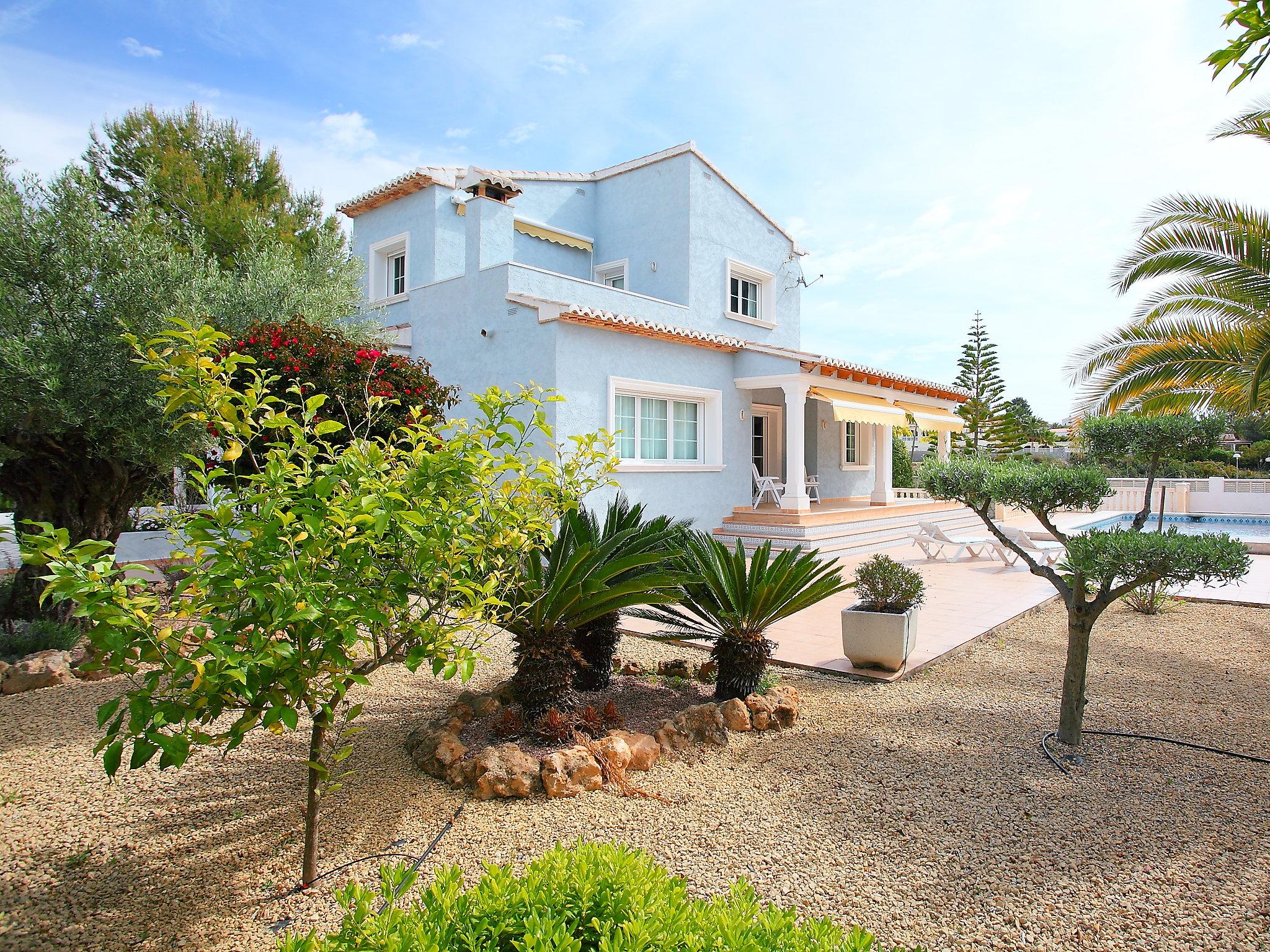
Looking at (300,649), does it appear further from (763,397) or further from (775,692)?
(763,397)

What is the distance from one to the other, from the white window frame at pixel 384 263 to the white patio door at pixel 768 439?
10.7 m

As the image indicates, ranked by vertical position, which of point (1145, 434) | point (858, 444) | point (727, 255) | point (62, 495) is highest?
point (727, 255)

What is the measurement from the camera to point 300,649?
9.27 ft

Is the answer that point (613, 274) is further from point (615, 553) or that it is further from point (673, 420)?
point (615, 553)

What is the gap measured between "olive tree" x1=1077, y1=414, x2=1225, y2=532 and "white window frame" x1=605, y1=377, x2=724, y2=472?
8234 millimetres

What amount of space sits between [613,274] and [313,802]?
1881 centimetres

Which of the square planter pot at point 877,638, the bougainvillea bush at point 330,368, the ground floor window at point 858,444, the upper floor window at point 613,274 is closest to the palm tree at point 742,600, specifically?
the square planter pot at point 877,638

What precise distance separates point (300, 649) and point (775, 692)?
177 inches

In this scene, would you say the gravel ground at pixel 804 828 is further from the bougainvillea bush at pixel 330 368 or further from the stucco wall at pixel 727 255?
the stucco wall at pixel 727 255

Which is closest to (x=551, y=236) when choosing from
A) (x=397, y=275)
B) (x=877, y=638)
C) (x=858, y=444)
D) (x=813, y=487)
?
(x=397, y=275)

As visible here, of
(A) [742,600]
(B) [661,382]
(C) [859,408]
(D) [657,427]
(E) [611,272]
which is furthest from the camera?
(E) [611,272]

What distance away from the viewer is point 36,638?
7.78m

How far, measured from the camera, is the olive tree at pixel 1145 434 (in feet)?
26.3

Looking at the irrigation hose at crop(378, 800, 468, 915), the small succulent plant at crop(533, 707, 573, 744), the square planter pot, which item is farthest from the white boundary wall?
the irrigation hose at crop(378, 800, 468, 915)
